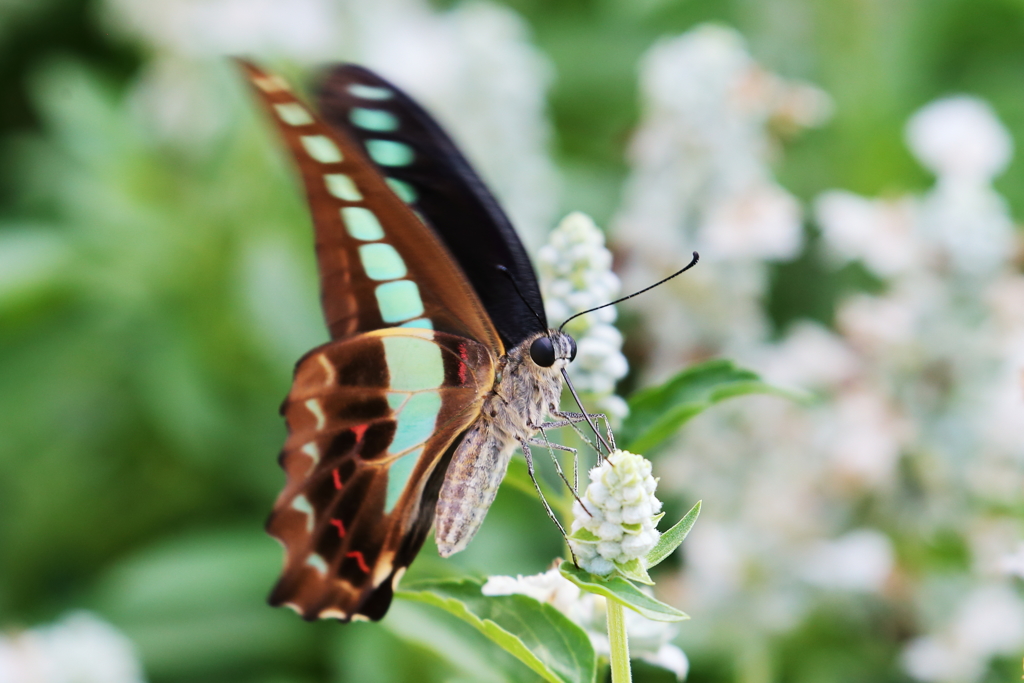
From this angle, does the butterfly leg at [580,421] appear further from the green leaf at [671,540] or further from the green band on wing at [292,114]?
the green band on wing at [292,114]

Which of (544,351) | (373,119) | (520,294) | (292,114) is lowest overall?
(544,351)

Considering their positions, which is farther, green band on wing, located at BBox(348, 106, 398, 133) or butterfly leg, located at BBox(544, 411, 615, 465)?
green band on wing, located at BBox(348, 106, 398, 133)

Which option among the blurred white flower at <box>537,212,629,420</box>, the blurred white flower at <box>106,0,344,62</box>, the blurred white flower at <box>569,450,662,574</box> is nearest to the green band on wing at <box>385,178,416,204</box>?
the blurred white flower at <box>537,212,629,420</box>

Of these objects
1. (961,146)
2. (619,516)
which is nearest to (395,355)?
(619,516)

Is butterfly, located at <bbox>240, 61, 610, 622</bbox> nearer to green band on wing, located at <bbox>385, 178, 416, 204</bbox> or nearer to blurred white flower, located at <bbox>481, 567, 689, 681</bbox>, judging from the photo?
green band on wing, located at <bbox>385, 178, 416, 204</bbox>

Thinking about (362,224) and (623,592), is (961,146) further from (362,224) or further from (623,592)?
(623,592)

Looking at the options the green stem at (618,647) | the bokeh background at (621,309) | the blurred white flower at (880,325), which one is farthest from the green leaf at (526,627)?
the blurred white flower at (880,325)
